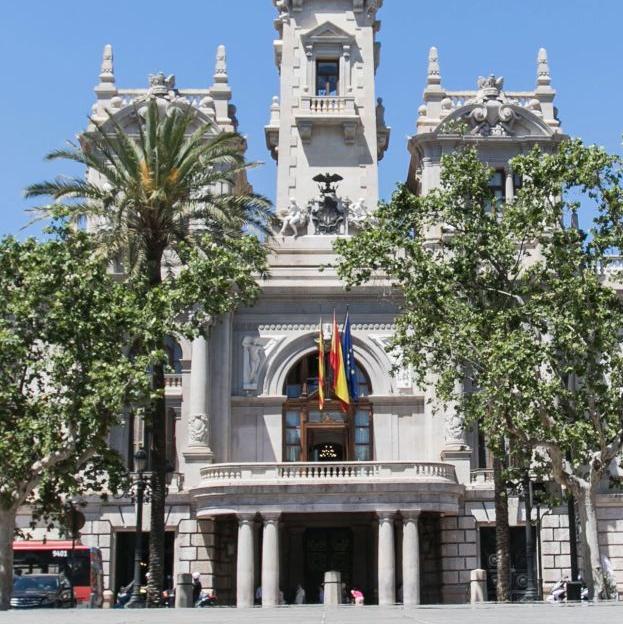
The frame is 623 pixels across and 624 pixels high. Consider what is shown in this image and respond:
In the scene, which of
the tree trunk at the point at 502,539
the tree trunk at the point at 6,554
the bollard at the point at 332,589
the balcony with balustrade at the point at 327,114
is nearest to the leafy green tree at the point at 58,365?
the tree trunk at the point at 6,554

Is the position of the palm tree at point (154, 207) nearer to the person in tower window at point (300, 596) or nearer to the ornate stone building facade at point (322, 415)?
the ornate stone building facade at point (322, 415)

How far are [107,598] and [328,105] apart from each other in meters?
23.5

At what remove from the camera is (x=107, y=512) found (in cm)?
4756

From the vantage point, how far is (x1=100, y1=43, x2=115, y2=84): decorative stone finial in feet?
178

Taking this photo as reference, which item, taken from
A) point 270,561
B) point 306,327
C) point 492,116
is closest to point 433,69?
point 492,116

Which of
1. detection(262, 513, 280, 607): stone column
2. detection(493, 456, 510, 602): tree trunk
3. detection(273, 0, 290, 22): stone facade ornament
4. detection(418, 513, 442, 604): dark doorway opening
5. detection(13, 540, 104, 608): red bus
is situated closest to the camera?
detection(493, 456, 510, 602): tree trunk

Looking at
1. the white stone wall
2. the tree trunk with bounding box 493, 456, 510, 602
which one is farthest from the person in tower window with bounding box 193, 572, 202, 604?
the white stone wall

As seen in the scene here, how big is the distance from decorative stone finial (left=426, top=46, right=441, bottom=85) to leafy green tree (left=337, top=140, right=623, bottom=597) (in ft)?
53.8

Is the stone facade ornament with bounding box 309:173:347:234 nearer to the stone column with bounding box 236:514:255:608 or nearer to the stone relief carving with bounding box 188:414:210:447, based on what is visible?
the stone relief carving with bounding box 188:414:210:447

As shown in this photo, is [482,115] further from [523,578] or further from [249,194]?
[523,578]

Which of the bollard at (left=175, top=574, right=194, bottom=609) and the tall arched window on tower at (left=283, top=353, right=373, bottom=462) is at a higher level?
the tall arched window on tower at (left=283, top=353, right=373, bottom=462)

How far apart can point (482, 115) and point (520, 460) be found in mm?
19559

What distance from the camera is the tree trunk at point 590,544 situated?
3391 centimetres

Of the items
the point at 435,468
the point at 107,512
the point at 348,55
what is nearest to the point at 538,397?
the point at 435,468
